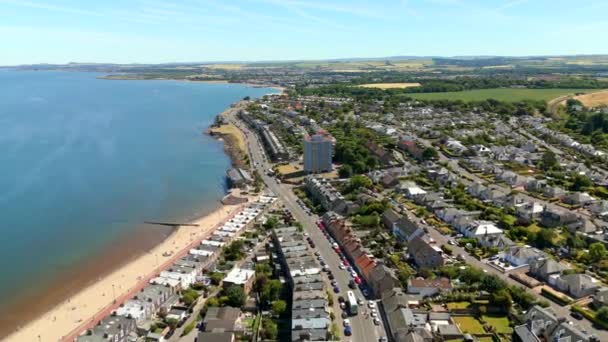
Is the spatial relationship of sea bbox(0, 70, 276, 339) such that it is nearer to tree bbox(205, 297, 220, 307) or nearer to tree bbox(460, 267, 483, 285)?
tree bbox(205, 297, 220, 307)

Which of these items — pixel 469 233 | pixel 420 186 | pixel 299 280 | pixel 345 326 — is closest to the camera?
pixel 345 326

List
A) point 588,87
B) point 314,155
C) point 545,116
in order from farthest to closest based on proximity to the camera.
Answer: point 588,87 → point 545,116 → point 314,155

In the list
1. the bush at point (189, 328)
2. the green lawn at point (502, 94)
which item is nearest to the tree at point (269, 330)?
the bush at point (189, 328)

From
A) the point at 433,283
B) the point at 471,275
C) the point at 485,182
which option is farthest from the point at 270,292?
the point at 485,182

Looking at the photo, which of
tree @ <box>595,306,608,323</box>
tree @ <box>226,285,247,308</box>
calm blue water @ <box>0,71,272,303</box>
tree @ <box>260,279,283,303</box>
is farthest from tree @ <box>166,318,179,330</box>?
tree @ <box>595,306,608,323</box>

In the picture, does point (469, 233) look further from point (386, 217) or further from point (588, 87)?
point (588, 87)

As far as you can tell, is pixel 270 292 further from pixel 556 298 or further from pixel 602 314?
pixel 602 314

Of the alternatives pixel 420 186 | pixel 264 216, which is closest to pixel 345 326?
pixel 264 216

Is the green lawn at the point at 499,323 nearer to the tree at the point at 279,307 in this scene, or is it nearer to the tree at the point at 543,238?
the tree at the point at 279,307
